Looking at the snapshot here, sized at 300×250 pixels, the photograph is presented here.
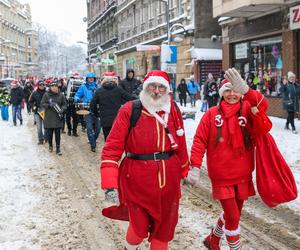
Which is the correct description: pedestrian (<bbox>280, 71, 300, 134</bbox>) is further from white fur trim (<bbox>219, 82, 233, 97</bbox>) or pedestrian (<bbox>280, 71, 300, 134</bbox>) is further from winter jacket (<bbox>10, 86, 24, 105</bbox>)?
winter jacket (<bbox>10, 86, 24, 105</bbox>)

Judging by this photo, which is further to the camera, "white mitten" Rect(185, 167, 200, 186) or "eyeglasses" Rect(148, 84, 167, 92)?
"white mitten" Rect(185, 167, 200, 186)

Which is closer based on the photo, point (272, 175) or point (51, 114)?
point (272, 175)

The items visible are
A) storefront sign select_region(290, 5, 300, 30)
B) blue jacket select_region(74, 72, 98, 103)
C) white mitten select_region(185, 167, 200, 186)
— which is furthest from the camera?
storefront sign select_region(290, 5, 300, 30)

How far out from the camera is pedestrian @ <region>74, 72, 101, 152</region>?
11.5 meters

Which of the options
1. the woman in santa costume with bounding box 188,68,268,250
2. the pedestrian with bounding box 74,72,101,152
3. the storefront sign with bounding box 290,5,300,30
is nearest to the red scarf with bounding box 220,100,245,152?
the woman in santa costume with bounding box 188,68,268,250

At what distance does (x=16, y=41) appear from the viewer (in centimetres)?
8669

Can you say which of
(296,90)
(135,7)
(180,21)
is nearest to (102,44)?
(135,7)

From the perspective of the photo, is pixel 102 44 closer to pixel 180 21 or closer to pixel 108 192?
pixel 180 21

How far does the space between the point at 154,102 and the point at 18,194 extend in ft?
13.8

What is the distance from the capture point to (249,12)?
17656mm

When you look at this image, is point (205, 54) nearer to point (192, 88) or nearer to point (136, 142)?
point (192, 88)

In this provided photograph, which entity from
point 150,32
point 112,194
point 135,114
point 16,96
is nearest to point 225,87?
point 135,114

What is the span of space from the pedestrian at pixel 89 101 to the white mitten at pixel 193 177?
7.41 m

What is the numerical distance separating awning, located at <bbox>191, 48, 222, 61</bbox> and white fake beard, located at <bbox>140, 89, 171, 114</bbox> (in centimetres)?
2060
